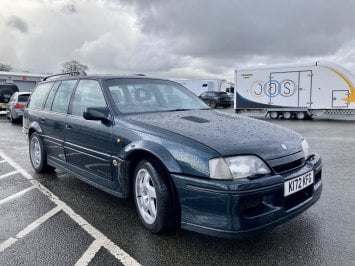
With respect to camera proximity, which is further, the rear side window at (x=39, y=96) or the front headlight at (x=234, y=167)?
the rear side window at (x=39, y=96)

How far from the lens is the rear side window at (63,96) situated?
200 inches

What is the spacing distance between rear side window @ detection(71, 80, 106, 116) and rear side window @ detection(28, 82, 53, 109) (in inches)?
51.3

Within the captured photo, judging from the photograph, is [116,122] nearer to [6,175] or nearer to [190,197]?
[190,197]

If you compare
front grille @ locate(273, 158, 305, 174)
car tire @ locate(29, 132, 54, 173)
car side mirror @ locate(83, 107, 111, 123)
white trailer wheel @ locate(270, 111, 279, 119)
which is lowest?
white trailer wheel @ locate(270, 111, 279, 119)

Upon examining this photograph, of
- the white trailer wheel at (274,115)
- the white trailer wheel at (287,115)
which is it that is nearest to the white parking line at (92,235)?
the white trailer wheel at (287,115)

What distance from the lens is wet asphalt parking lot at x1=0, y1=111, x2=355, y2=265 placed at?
3.04 m

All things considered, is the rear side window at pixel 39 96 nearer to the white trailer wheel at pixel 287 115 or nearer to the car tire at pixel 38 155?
the car tire at pixel 38 155

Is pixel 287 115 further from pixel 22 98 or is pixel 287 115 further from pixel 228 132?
pixel 228 132

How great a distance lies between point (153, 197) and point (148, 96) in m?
1.49

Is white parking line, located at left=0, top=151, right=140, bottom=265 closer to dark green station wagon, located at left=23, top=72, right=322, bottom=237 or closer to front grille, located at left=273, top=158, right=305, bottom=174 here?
dark green station wagon, located at left=23, top=72, right=322, bottom=237

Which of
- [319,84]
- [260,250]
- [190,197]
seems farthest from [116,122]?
[319,84]

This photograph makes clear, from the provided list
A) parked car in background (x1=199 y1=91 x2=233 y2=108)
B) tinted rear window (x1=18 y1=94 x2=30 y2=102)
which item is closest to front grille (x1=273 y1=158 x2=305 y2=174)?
tinted rear window (x1=18 y1=94 x2=30 y2=102)

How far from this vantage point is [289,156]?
327cm

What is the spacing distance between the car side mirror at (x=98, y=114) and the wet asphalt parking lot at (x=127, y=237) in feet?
3.74
